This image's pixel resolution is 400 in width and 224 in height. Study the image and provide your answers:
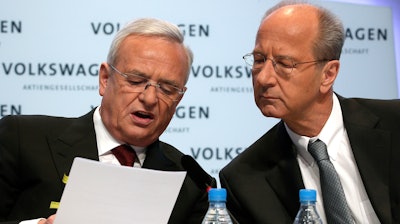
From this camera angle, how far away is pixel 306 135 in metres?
3.15

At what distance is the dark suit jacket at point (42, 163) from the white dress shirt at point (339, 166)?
46 centimetres

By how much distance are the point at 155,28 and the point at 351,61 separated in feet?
7.24

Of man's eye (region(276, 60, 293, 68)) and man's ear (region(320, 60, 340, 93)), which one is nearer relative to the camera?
man's eye (region(276, 60, 293, 68))

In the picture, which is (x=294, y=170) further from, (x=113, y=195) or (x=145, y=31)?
(x=113, y=195)

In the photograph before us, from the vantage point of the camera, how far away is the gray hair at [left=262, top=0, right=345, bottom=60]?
3.07m

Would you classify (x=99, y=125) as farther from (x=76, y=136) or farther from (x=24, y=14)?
(x=24, y=14)

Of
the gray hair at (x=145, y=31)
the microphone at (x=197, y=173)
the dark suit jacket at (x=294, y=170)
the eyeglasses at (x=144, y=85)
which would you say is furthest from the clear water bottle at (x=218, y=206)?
the gray hair at (x=145, y=31)

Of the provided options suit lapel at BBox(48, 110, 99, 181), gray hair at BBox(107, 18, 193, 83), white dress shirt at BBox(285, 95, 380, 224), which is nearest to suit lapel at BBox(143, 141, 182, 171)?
suit lapel at BBox(48, 110, 99, 181)

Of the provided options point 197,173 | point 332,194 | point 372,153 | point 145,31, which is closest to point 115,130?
point 145,31

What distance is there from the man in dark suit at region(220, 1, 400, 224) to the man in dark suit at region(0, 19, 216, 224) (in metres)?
0.29

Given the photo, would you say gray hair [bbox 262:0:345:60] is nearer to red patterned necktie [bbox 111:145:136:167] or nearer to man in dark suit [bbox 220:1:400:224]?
man in dark suit [bbox 220:1:400:224]

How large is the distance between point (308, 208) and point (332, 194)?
0.41 meters

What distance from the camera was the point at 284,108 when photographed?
3033mm

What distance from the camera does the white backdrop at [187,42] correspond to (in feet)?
14.6
